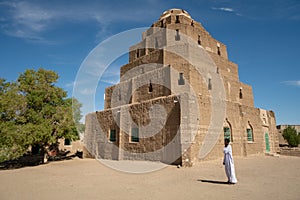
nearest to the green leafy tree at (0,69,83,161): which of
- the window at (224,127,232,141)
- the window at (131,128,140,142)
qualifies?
the window at (131,128,140,142)

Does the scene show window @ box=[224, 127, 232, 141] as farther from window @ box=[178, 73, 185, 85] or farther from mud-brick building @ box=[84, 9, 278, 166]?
window @ box=[178, 73, 185, 85]

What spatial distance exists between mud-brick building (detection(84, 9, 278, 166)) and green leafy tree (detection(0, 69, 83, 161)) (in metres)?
3.41

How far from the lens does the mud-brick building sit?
11.5 metres

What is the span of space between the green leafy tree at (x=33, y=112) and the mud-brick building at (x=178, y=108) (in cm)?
341

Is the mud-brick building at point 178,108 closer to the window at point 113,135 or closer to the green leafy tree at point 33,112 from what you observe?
the window at point 113,135

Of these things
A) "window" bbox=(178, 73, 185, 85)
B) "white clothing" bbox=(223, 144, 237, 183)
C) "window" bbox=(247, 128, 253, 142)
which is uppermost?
"window" bbox=(178, 73, 185, 85)

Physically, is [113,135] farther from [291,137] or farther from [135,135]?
[291,137]

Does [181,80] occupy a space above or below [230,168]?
above

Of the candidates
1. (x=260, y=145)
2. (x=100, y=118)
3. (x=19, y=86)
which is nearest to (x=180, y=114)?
(x=100, y=118)

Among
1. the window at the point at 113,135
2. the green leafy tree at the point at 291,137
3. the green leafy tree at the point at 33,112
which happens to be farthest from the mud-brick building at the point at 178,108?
the green leafy tree at the point at 291,137

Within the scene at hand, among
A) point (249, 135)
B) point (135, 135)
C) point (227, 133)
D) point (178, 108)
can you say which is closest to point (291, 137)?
point (249, 135)

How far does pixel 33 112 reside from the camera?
573 inches

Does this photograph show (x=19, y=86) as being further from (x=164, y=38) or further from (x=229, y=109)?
(x=229, y=109)

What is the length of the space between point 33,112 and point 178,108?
1088 cm
